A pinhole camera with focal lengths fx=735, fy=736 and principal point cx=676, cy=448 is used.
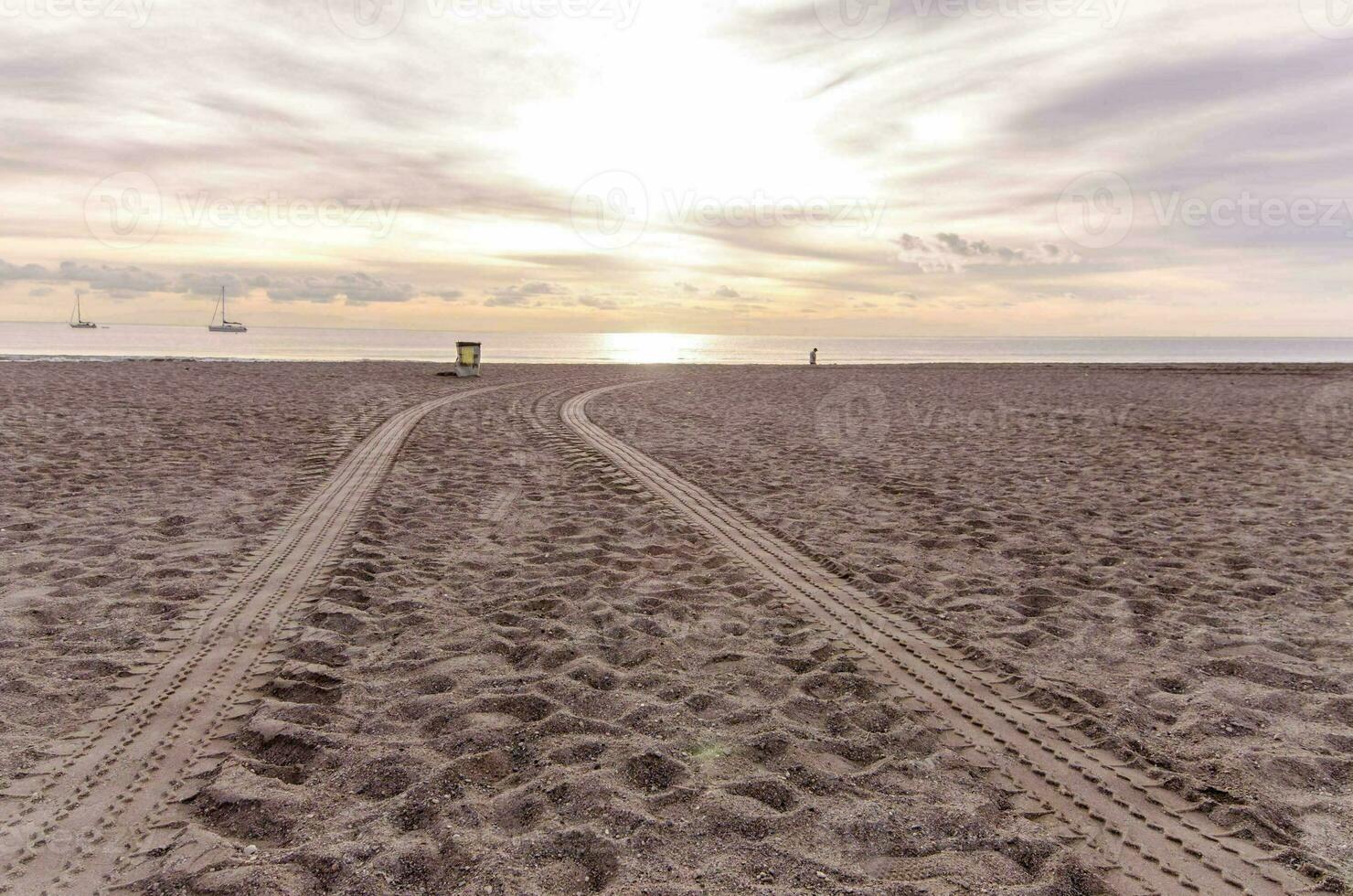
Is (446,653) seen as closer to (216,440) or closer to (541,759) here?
(541,759)

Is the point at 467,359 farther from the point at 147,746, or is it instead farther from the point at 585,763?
the point at 585,763

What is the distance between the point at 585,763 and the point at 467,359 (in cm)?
2471

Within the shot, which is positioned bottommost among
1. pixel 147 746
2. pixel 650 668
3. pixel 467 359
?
pixel 147 746

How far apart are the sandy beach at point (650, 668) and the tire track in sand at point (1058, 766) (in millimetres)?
32

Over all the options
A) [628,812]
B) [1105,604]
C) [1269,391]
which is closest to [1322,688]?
[1105,604]

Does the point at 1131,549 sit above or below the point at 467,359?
below

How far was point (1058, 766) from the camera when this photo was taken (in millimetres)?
3539

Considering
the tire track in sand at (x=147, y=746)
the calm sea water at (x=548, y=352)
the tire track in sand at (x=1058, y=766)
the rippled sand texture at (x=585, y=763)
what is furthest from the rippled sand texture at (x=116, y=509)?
the calm sea water at (x=548, y=352)

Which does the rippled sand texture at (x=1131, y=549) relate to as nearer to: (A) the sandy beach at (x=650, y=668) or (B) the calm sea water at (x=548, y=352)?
(A) the sandy beach at (x=650, y=668)

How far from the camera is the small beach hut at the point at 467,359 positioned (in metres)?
26.5

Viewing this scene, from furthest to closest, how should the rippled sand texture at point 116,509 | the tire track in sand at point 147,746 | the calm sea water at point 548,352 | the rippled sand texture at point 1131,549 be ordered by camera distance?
the calm sea water at point 548,352
the rippled sand texture at point 116,509
the rippled sand texture at point 1131,549
the tire track in sand at point 147,746

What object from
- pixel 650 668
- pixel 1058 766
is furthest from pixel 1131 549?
pixel 650 668

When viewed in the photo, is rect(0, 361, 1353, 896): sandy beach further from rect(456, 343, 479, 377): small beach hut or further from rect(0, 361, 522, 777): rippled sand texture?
rect(456, 343, 479, 377): small beach hut

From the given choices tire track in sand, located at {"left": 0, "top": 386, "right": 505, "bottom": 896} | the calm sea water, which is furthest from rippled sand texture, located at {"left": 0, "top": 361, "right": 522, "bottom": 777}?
the calm sea water
